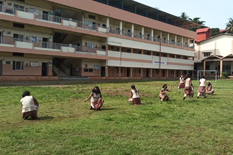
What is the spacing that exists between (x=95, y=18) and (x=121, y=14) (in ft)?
16.8

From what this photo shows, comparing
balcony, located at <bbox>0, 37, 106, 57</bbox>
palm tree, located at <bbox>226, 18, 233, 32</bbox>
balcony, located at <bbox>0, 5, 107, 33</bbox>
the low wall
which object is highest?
palm tree, located at <bbox>226, 18, 233, 32</bbox>

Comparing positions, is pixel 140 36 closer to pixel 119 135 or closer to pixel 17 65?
pixel 17 65

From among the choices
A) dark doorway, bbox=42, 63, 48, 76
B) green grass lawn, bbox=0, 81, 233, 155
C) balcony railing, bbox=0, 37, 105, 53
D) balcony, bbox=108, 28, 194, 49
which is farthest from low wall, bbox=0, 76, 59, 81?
green grass lawn, bbox=0, 81, 233, 155

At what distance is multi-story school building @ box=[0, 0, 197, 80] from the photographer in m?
26.1

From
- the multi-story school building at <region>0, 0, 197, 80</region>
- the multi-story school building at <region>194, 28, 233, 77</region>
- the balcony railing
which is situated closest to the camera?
the balcony railing

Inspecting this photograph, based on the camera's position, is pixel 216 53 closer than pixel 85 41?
No

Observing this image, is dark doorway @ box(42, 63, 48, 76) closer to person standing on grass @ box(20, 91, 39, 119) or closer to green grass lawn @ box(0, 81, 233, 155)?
green grass lawn @ box(0, 81, 233, 155)

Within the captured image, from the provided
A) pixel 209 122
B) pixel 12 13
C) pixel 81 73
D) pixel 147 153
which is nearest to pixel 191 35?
pixel 81 73

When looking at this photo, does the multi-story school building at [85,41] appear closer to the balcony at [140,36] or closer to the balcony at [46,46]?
the balcony at [46,46]

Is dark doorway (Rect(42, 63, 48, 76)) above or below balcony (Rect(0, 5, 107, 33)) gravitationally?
below

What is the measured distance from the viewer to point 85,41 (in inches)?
1348

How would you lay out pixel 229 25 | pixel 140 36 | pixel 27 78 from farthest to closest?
pixel 229 25
pixel 140 36
pixel 27 78

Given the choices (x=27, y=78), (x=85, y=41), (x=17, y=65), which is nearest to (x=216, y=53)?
(x=85, y=41)

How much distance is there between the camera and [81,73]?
33875 mm
